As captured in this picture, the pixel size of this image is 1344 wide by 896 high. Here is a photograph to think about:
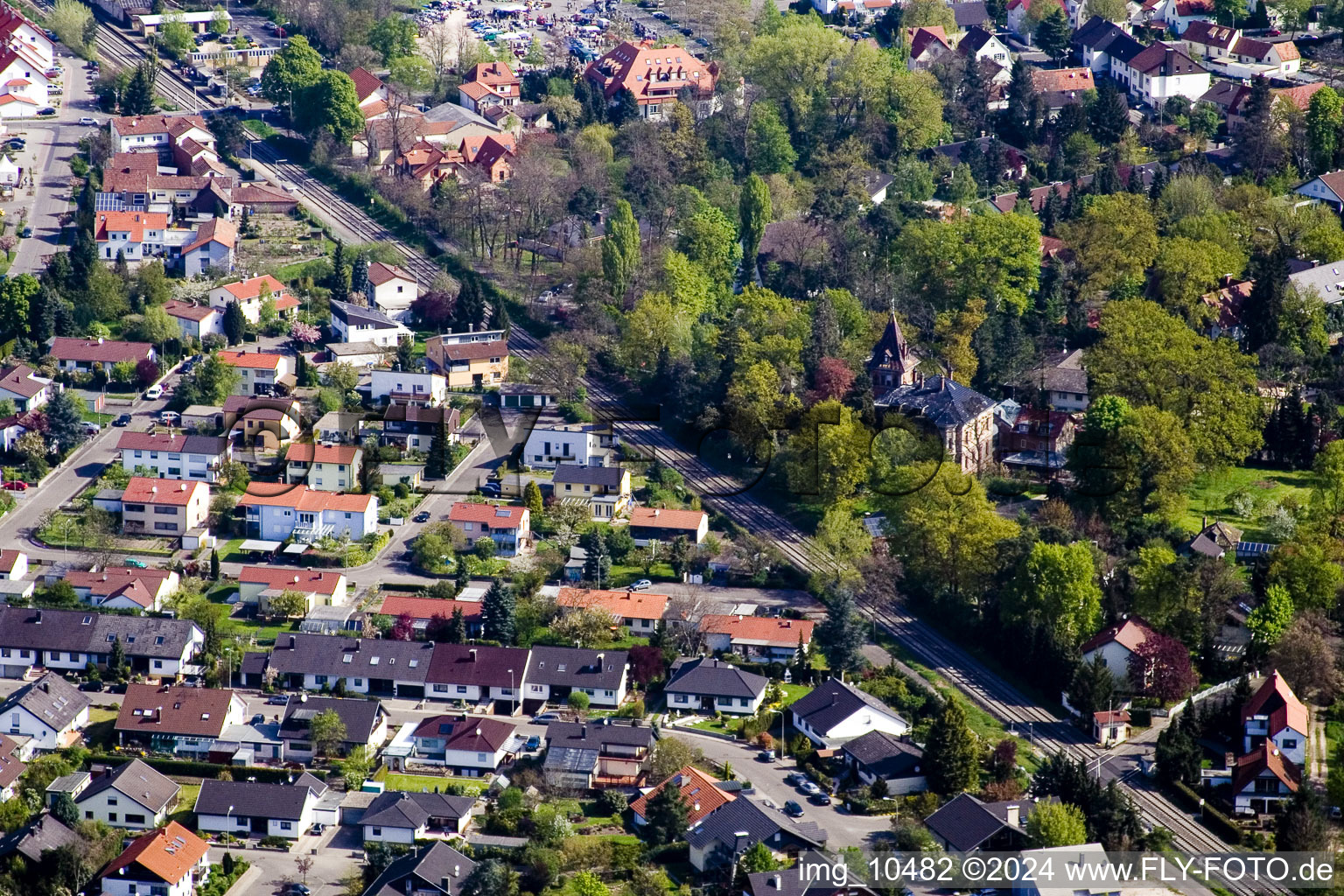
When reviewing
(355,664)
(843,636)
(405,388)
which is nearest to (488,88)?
(405,388)

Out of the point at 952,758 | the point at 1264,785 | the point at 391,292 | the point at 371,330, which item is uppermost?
the point at 1264,785

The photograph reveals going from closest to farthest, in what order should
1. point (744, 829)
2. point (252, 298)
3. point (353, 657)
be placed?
point (744, 829) < point (353, 657) < point (252, 298)

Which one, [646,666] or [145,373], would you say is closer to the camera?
[646,666]

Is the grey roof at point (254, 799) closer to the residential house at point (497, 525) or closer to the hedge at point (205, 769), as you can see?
the hedge at point (205, 769)

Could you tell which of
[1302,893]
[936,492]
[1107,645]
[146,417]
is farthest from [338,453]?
[1302,893]

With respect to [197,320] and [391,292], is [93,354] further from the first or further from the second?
[391,292]

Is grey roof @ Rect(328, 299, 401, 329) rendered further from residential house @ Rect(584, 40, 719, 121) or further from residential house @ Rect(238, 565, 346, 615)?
residential house @ Rect(584, 40, 719, 121)

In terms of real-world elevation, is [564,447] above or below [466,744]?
above
